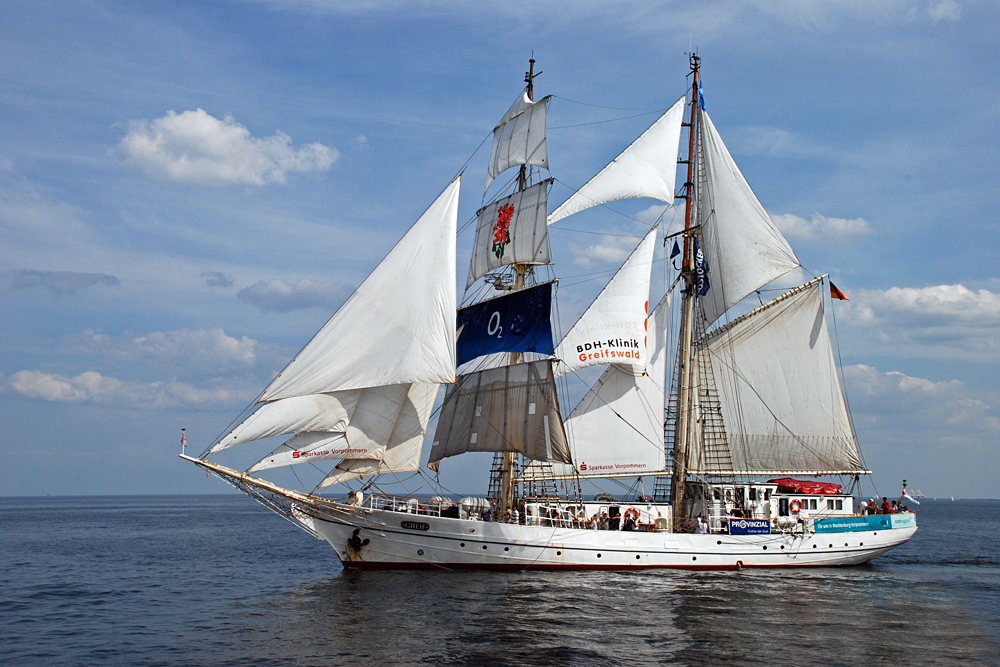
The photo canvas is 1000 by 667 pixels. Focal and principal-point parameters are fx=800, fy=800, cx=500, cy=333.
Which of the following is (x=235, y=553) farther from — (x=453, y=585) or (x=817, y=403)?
(x=817, y=403)

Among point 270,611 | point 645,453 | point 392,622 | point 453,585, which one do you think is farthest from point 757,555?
point 270,611

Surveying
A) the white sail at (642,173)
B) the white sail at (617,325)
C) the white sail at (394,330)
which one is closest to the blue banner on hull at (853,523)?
the white sail at (617,325)

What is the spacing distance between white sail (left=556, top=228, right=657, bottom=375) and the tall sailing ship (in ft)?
0.35

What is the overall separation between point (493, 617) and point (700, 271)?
2470cm

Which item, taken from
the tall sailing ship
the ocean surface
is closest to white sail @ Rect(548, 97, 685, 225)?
the tall sailing ship

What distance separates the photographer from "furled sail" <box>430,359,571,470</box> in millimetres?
38969

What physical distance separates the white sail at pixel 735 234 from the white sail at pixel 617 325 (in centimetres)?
401

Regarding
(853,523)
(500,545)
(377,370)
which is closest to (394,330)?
(377,370)

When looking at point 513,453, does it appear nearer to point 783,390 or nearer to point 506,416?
point 506,416

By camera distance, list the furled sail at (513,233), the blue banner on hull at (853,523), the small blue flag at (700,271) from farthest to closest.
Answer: the small blue flag at (700,271) < the furled sail at (513,233) < the blue banner on hull at (853,523)

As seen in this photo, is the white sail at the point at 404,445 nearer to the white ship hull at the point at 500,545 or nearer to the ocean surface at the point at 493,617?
the white ship hull at the point at 500,545

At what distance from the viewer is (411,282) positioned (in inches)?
1407

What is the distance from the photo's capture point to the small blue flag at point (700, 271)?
44.0m

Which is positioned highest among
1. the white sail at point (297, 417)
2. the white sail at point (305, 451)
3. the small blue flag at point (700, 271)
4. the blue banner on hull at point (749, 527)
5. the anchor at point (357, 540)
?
the small blue flag at point (700, 271)
